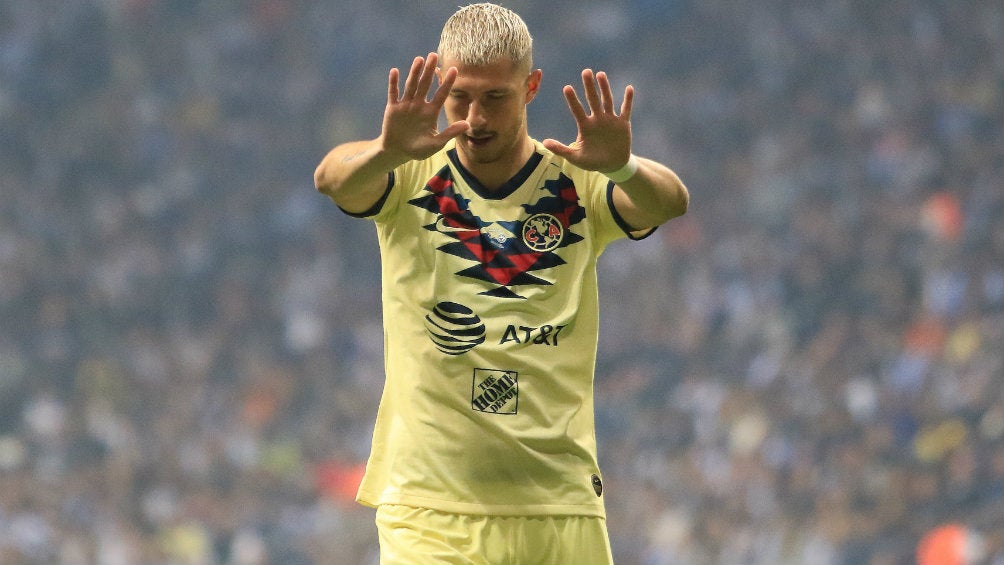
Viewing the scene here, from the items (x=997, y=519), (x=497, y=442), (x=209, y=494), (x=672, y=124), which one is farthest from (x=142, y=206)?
(x=497, y=442)

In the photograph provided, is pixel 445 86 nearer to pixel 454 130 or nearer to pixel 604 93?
pixel 454 130

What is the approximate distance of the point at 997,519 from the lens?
24.3ft

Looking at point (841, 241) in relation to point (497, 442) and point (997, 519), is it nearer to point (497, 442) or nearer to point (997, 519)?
point (997, 519)

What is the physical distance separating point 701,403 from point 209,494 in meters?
3.16

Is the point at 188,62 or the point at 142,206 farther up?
the point at 188,62

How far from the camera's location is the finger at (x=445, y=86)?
320 centimetres

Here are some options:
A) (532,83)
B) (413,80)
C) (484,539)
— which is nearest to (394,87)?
(413,80)

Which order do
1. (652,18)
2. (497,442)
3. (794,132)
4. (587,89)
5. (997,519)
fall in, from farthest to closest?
(652,18)
(794,132)
(997,519)
(497,442)
(587,89)

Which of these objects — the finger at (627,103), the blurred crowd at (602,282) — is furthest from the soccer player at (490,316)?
the blurred crowd at (602,282)

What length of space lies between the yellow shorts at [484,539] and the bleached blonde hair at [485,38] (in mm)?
1080

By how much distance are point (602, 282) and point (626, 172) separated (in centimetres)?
651

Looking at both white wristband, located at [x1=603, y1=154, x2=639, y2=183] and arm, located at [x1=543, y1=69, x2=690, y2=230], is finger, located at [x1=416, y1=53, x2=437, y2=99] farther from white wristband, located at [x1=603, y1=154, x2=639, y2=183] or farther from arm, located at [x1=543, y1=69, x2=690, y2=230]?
white wristband, located at [x1=603, y1=154, x2=639, y2=183]

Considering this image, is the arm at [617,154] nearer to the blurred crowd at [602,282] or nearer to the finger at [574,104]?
the finger at [574,104]

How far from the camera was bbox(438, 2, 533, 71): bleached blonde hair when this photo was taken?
131 inches
